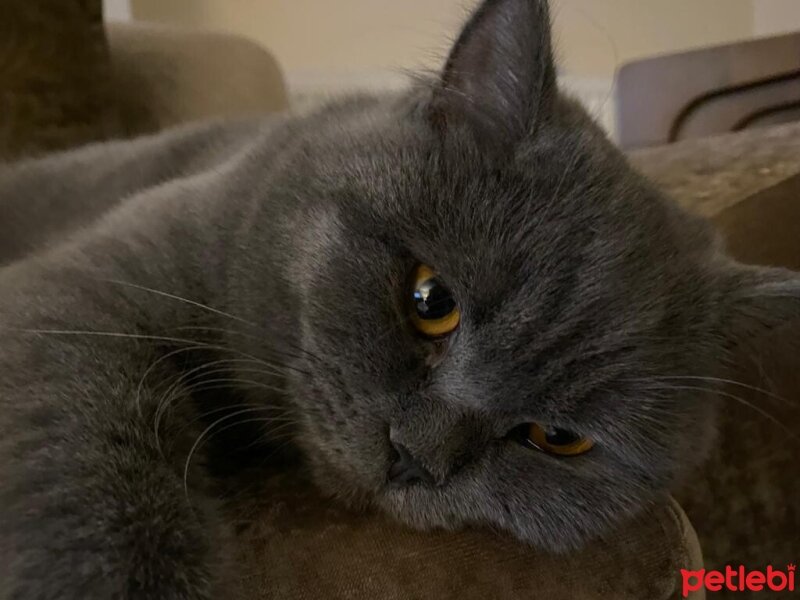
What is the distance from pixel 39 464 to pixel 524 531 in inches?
16.5

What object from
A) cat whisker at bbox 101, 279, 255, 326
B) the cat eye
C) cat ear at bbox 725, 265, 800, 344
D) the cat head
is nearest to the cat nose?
the cat head

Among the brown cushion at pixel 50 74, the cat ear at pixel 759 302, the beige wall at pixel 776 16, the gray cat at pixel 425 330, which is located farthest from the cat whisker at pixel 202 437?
the beige wall at pixel 776 16

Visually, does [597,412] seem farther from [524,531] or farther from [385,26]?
[385,26]

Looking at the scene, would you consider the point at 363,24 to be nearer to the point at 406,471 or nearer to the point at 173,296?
the point at 173,296

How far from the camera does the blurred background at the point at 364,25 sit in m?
2.60

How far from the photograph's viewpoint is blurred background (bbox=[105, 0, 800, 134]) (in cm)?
260

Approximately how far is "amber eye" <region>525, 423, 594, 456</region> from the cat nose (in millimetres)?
112

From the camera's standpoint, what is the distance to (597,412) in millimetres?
756

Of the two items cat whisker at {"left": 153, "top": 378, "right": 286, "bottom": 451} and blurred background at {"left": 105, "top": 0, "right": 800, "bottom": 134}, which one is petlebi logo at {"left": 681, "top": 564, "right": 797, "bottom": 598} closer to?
cat whisker at {"left": 153, "top": 378, "right": 286, "bottom": 451}

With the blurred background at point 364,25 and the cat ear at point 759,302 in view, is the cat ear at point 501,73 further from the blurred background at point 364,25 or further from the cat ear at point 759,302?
the blurred background at point 364,25

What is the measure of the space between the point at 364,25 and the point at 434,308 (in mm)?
2129

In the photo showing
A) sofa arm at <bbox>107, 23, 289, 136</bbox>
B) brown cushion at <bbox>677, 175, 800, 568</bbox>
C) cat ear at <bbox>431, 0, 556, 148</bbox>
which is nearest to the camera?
cat ear at <bbox>431, 0, 556, 148</bbox>

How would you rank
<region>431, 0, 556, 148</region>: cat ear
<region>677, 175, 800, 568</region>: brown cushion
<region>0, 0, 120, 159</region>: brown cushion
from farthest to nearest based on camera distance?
<region>0, 0, 120, 159</region>: brown cushion
<region>677, 175, 800, 568</region>: brown cushion
<region>431, 0, 556, 148</region>: cat ear

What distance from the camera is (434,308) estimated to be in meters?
0.76
